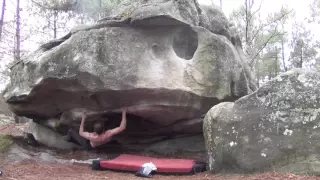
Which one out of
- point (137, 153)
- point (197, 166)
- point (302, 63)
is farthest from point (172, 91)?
point (302, 63)

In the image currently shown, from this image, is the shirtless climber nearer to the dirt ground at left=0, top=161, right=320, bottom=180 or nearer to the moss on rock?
the dirt ground at left=0, top=161, right=320, bottom=180

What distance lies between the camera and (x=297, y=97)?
5746mm

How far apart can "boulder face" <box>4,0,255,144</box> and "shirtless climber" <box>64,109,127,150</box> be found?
278mm

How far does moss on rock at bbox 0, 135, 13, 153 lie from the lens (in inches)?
353

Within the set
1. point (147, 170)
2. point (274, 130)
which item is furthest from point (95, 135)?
point (274, 130)

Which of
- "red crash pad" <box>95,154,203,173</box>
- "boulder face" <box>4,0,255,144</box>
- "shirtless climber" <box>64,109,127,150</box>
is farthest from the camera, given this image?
"shirtless climber" <box>64,109,127,150</box>

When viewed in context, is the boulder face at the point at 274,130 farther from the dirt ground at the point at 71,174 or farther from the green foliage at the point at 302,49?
the green foliage at the point at 302,49

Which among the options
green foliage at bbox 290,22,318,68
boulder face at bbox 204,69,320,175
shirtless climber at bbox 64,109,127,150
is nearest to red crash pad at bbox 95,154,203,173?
shirtless climber at bbox 64,109,127,150

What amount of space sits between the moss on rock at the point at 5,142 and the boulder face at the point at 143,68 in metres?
1.28

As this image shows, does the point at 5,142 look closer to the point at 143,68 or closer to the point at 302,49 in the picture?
the point at 143,68

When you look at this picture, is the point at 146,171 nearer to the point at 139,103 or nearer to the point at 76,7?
the point at 139,103

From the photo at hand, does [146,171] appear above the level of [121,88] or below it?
below

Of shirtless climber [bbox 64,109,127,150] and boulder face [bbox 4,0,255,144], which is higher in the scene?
boulder face [bbox 4,0,255,144]

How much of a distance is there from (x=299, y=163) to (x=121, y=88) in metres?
4.34
